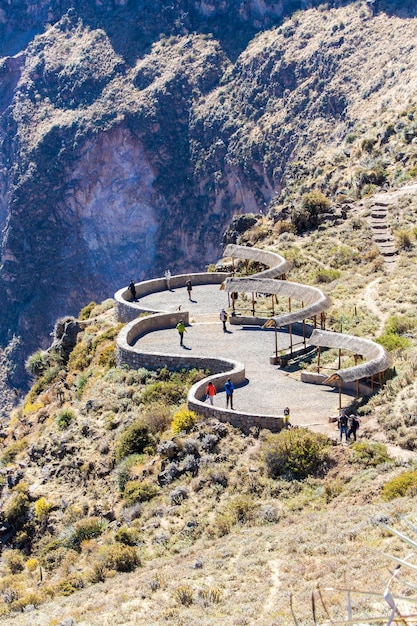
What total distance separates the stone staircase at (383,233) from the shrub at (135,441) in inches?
608

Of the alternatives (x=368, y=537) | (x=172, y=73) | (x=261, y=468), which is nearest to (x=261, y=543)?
(x=368, y=537)

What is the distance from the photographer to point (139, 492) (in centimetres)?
1845

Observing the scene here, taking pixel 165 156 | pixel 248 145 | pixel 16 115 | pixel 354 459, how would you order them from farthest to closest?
pixel 16 115 < pixel 165 156 < pixel 248 145 < pixel 354 459

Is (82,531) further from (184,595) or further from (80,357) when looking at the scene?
(80,357)

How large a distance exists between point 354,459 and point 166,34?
316 ft

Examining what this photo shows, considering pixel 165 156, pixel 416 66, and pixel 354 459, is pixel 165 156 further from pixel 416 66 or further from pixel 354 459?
pixel 354 459

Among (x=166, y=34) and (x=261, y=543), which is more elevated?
(x=166, y=34)

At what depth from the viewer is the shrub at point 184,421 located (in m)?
20.2

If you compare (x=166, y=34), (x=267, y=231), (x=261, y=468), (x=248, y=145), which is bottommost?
(x=261, y=468)

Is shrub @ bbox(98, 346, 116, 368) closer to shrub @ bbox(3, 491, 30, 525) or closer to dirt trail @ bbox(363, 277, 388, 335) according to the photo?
shrub @ bbox(3, 491, 30, 525)

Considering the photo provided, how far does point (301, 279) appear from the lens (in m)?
33.4

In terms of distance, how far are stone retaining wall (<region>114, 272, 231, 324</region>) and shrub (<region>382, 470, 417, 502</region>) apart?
58.0 feet

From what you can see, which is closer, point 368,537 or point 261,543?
point 368,537

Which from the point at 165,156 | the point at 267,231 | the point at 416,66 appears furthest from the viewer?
the point at 165,156
